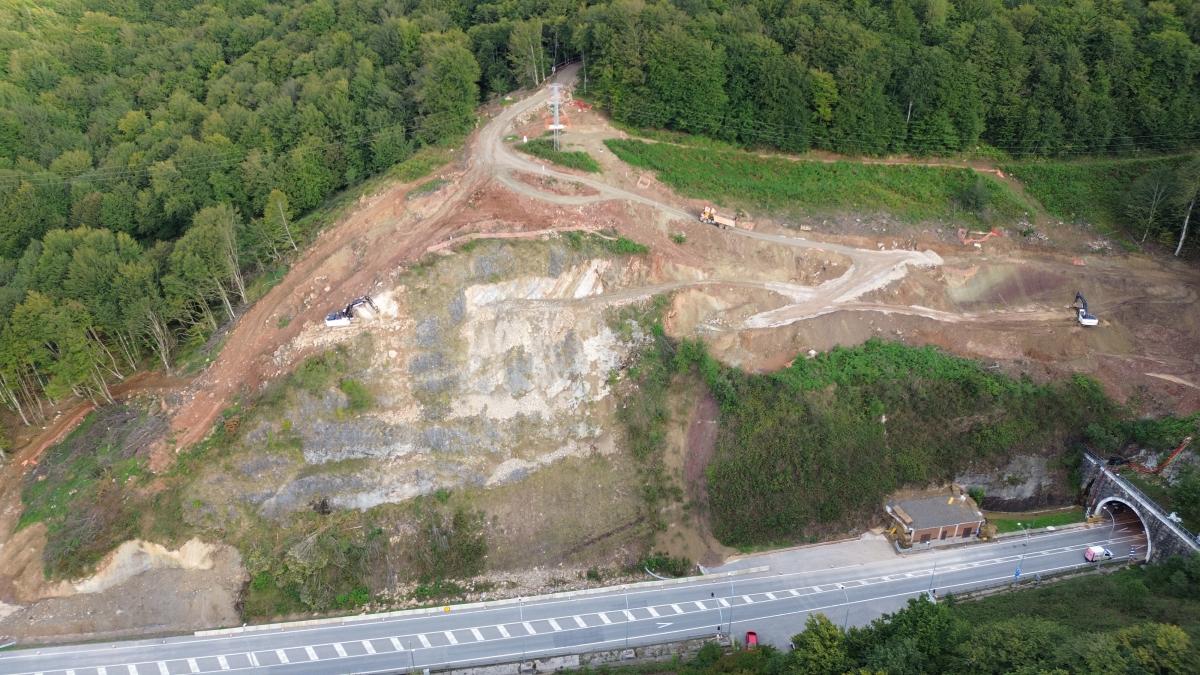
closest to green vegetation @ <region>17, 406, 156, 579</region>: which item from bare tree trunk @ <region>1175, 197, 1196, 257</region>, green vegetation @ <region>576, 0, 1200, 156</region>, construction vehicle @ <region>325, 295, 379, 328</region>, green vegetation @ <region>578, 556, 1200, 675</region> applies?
construction vehicle @ <region>325, 295, 379, 328</region>

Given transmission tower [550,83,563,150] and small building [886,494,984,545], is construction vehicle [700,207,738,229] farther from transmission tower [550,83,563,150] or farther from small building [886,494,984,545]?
small building [886,494,984,545]

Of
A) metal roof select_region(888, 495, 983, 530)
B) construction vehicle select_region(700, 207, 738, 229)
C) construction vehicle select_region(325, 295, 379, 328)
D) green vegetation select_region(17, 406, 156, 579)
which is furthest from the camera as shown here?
construction vehicle select_region(700, 207, 738, 229)

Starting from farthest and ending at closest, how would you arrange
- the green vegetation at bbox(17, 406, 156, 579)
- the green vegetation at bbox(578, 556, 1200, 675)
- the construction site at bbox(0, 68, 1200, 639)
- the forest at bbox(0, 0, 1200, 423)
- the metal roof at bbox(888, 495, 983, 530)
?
1. the forest at bbox(0, 0, 1200, 423)
2. the metal roof at bbox(888, 495, 983, 530)
3. the construction site at bbox(0, 68, 1200, 639)
4. the green vegetation at bbox(17, 406, 156, 579)
5. the green vegetation at bbox(578, 556, 1200, 675)

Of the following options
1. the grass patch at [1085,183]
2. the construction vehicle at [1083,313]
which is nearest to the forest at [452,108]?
the grass patch at [1085,183]

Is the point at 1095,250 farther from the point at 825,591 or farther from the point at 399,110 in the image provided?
the point at 399,110

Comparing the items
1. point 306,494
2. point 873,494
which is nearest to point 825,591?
point 873,494

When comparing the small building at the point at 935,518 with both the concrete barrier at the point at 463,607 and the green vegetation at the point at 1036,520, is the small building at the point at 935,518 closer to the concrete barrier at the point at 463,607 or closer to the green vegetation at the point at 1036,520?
the green vegetation at the point at 1036,520

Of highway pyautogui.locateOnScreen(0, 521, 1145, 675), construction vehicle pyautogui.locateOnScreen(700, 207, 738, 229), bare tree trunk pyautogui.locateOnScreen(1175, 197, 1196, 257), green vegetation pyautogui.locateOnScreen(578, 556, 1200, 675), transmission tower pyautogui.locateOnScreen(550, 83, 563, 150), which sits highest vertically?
transmission tower pyautogui.locateOnScreen(550, 83, 563, 150)
